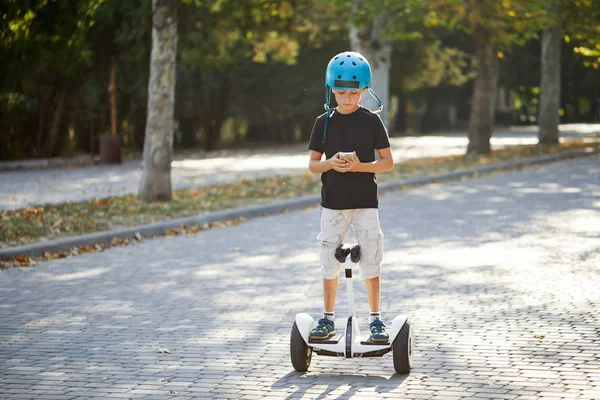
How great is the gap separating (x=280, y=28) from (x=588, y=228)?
40.1ft

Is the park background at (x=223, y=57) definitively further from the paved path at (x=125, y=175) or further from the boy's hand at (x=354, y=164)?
the boy's hand at (x=354, y=164)

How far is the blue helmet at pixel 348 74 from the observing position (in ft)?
18.9

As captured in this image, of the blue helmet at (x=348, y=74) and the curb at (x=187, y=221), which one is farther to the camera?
the curb at (x=187, y=221)

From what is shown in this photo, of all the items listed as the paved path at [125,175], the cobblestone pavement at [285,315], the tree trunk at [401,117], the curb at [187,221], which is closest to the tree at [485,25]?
the paved path at [125,175]

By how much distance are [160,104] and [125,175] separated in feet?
26.2

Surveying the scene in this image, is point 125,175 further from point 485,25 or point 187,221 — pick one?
point 187,221

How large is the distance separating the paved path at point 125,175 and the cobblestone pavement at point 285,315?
620 centimetres

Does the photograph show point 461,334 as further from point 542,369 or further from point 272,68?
point 272,68

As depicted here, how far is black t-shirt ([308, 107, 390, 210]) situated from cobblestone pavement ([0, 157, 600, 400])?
1.00m

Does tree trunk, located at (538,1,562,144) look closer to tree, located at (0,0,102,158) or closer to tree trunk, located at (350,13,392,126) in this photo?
tree trunk, located at (350,13,392,126)

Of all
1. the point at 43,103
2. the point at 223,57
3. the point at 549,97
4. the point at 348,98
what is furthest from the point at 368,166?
the point at 549,97

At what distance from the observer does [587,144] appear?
33094 mm

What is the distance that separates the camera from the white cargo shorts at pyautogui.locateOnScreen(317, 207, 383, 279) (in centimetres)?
601

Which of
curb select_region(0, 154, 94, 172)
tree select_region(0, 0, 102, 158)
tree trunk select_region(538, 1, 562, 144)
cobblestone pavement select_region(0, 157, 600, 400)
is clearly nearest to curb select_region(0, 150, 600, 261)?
cobblestone pavement select_region(0, 157, 600, 400)
